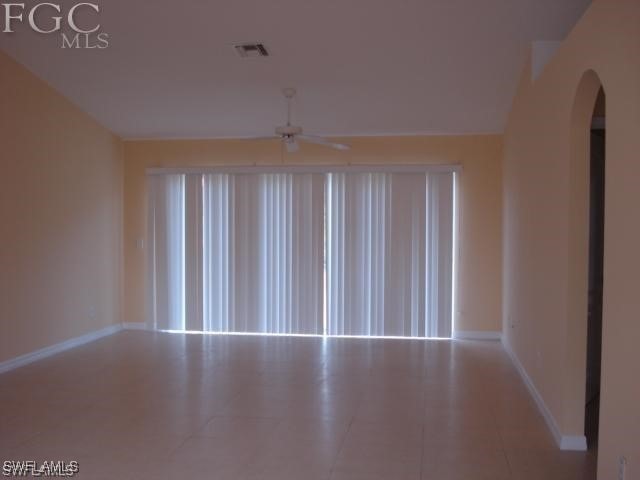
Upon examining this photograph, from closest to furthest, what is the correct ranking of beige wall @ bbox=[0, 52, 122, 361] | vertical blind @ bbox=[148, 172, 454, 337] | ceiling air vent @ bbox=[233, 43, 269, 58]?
ceiling air vent @ bbox=[233, 43, 269, 58] < beige wall @ bbox=[0, 52, 122, 361] < vertical blind @ bbox=[148, 172, 454, 337]

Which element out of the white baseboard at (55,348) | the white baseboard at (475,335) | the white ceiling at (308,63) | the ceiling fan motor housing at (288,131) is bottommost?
the white baseboard at (475,335)

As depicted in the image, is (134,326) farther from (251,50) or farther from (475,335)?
(475,335)

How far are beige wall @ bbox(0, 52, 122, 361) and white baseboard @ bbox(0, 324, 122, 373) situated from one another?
62 millimetres

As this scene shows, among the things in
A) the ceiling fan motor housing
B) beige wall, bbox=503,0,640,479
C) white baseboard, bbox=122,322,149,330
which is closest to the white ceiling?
beige wall, bbox=503,0,640,479

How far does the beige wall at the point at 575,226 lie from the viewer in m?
2.35

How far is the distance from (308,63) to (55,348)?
4.22 meters

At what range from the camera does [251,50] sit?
509 centimetres

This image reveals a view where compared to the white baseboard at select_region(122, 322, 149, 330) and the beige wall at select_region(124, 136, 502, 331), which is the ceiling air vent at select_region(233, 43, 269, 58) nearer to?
the beige wall at select_region(124, 136, 502, 331)

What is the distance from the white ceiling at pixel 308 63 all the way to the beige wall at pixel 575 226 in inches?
19.8

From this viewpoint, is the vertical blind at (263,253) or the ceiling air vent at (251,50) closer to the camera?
the ceiling air vent at (251,50)

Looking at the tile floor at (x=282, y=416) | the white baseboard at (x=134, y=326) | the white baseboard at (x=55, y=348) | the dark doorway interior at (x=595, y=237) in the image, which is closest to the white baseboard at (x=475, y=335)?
the tile floor at (x=282, y=416)

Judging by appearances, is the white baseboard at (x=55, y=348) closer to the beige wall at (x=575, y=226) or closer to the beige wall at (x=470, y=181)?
the beige wall at (x=470, y=181)

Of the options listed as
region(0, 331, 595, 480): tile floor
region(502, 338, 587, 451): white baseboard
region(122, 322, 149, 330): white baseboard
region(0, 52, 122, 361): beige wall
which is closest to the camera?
region(0, 331, 595, 480): tile floor

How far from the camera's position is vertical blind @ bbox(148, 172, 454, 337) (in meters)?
7.24
